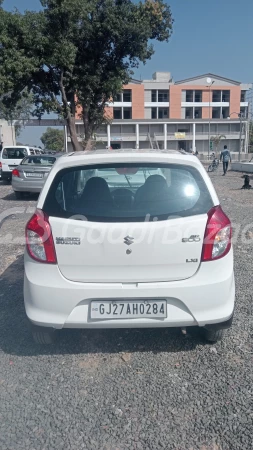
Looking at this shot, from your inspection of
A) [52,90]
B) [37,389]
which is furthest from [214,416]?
[52,90]

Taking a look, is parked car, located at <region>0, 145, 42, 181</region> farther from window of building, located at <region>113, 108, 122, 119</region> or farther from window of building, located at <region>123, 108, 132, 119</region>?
window of building, located at <region>123, 108, 132, 119</region>

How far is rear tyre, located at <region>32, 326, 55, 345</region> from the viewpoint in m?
3.00

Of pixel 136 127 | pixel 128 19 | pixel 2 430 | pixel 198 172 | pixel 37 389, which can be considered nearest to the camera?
pixel 2 430

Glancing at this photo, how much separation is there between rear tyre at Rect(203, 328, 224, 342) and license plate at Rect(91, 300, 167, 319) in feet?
1.97

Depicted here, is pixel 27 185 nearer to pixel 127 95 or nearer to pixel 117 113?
pixel 117 113

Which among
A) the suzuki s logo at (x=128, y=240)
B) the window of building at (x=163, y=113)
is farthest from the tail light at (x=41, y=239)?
the window of building at (x=163, y=113)

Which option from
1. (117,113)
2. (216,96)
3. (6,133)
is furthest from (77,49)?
(216,96)

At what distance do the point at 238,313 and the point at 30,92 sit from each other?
23184mm

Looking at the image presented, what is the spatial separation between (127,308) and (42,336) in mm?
817

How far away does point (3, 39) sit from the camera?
18.2m

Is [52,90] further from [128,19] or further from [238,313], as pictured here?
[238,313]

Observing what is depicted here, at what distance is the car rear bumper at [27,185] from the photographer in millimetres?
12430

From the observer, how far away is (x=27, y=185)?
492 inches

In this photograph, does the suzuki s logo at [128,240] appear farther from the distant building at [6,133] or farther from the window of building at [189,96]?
the window of building at [189,96]
